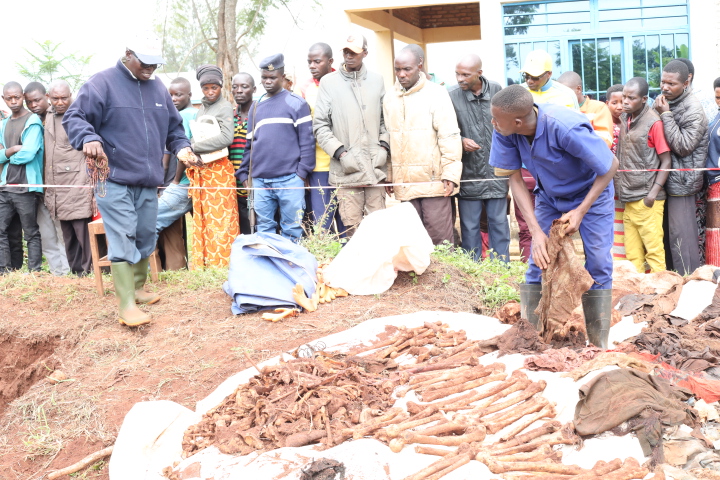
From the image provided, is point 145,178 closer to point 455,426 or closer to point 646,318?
point 455,426

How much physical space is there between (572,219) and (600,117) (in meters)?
3.21

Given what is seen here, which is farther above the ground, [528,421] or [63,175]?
[63,175]

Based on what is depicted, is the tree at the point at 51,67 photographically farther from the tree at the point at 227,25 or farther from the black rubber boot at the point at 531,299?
the black rubber boot at the point at 531,299

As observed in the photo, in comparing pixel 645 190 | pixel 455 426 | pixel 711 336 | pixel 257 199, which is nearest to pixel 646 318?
pixel 711 336

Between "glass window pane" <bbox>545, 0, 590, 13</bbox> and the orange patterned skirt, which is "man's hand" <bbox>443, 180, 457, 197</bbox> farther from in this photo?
"glass window pane" <bbox>545, 0, 590, 13</bbox>

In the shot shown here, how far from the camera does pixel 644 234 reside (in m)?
7.37

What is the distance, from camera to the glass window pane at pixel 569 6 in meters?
10.1

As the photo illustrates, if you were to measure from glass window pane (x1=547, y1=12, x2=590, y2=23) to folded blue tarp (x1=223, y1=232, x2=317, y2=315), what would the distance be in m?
6.10

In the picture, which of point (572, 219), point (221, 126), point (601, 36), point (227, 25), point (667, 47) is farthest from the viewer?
point (227, 25)

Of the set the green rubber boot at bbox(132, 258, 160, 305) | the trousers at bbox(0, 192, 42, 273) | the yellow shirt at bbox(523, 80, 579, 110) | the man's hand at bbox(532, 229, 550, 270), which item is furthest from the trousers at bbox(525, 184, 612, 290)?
the trousers at bbox(0, 192, 42, 273)

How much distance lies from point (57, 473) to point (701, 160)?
21.3ft

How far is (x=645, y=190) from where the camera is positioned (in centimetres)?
723

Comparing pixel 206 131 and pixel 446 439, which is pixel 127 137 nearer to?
pixel 206 131

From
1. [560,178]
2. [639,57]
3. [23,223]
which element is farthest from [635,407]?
[639,57]
